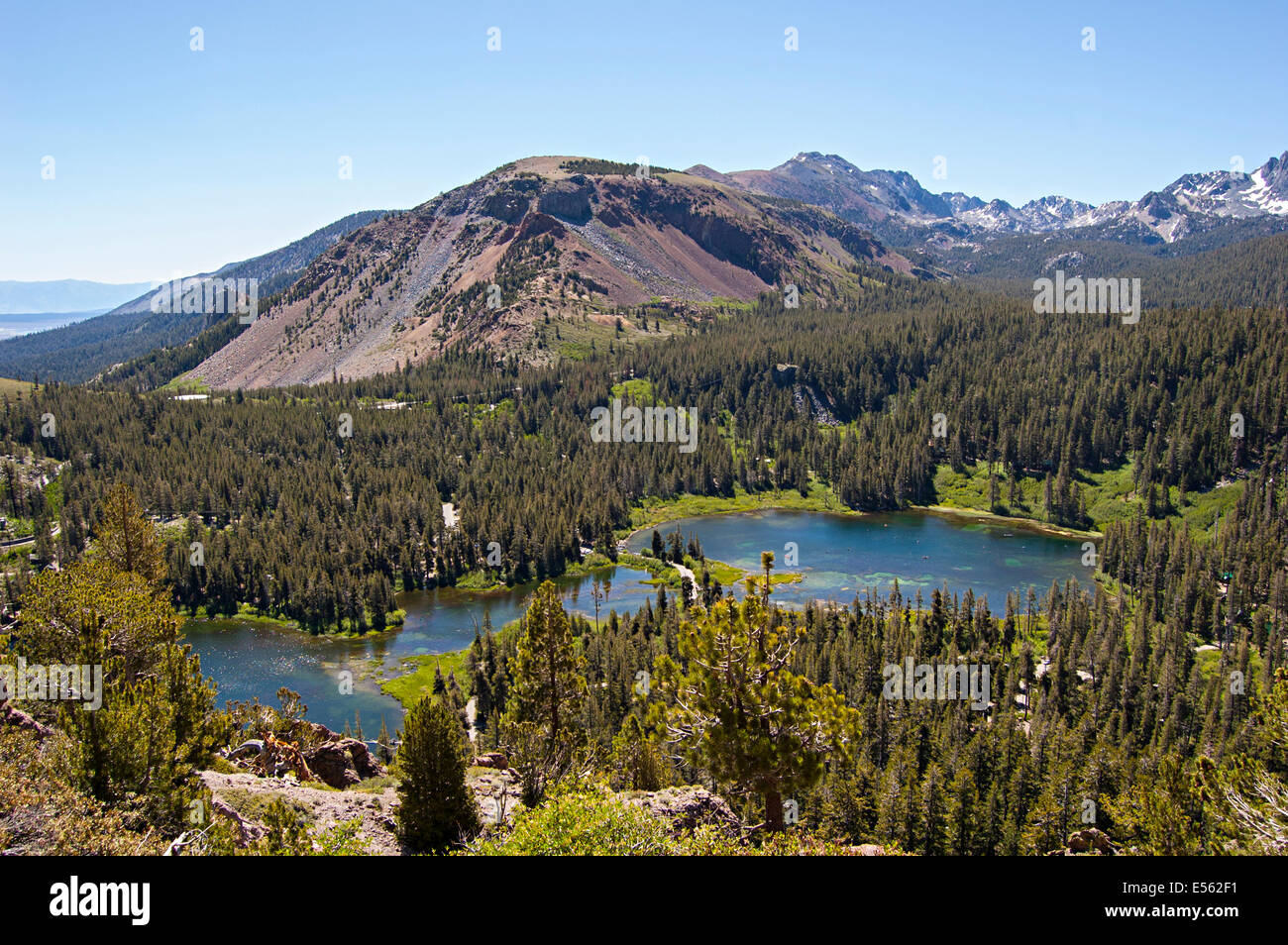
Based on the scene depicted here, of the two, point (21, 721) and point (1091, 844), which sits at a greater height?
point (21, 721)

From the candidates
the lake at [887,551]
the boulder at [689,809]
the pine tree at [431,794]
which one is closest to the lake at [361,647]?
the lake at [887,551]

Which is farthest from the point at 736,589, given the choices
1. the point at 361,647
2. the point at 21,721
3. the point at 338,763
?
the point at 21,721

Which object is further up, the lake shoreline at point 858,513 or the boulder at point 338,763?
the boulder at point 338,763

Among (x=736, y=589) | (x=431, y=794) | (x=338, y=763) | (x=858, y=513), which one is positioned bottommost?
(x=736, y=589)

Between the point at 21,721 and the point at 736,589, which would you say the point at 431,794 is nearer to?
the point at 21,721

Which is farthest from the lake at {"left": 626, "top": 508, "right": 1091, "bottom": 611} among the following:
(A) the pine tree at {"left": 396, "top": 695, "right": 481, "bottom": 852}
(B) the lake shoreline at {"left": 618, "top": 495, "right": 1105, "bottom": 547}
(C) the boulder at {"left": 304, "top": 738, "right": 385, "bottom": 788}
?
(A) the pine tree at {"left": 396, "top": 695, "right": 481, "bottom": 852}

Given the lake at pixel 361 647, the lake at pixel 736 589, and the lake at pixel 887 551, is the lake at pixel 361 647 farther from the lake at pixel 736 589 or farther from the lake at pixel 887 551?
the lake at pixel 887 551

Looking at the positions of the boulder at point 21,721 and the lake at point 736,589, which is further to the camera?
the lake at point 736,589

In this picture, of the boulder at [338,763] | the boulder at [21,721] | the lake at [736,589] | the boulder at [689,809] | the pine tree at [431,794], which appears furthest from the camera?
the lake at [736,589]

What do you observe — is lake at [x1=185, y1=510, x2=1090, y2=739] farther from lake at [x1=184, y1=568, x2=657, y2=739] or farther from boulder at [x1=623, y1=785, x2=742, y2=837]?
boulder at [x1=623, y1=785, x2=742, y2=837]
